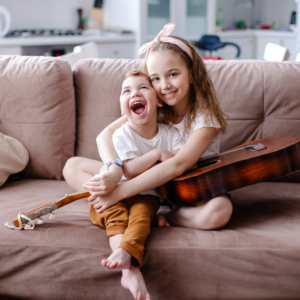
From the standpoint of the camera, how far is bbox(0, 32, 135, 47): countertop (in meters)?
3.54

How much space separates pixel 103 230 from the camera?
4.13 ft

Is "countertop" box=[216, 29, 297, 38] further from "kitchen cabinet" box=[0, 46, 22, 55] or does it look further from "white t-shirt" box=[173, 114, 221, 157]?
"white t-shirt" box=[173, 114, 221, 157]

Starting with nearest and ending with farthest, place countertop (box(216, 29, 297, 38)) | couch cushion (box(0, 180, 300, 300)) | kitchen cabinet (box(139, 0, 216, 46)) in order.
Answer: couch cushion (box(0, 180, 300, 300)) → kitchen cabinet (box(139, 0, 216, 46)) → countertop (box(216, 29, 297, 38))

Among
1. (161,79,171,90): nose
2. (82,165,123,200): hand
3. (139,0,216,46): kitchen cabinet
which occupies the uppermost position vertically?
(139,0,216,46): kitchen cabinet

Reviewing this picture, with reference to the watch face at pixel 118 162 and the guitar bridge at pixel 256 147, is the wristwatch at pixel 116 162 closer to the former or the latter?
the watch face at pixel 118 162

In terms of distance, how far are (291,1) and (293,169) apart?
4628 mm

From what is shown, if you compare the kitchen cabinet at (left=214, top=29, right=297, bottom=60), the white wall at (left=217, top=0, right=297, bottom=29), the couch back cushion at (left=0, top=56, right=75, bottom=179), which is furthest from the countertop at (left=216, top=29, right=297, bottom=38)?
the couch back cushion at (left=0, top=56, right=75, bottom=179)

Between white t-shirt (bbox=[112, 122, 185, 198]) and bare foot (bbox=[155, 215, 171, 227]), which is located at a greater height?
white t-shirt (bbox=[112, 122, 185, 198])

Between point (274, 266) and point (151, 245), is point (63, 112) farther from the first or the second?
point (274, 266)

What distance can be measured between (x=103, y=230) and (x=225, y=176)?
46cm

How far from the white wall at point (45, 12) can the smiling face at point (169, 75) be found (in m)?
3.46

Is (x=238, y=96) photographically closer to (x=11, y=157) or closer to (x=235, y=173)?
(x=235, y=173)

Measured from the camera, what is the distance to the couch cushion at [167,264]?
45.2 inches

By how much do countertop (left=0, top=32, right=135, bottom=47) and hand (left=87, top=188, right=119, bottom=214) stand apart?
9.09ft
